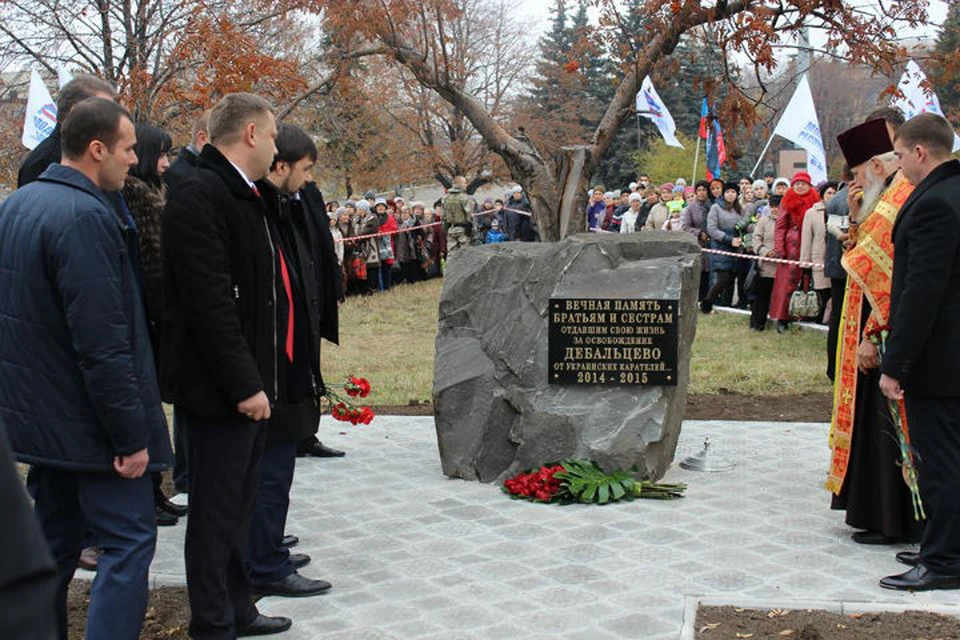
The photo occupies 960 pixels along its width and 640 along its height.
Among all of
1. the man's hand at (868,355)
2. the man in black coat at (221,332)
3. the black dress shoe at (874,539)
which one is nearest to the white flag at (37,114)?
the man in black coat at (221,332)

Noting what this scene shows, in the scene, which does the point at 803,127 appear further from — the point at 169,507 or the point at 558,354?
the point at 169,507

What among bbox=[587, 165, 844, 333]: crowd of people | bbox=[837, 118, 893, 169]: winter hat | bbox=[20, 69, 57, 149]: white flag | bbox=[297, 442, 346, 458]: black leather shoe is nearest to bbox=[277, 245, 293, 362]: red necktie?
bbox=[837, 118, 893, 169]: winter hat

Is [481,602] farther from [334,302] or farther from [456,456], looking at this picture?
[456,456]

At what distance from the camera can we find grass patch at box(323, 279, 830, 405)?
11492 mm

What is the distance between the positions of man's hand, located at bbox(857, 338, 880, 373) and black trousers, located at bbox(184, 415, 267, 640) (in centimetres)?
317

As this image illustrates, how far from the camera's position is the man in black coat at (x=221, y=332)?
4273 millimetres

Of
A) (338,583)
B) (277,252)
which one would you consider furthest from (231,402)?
(338,583)

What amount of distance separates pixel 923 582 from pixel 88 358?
383 cm

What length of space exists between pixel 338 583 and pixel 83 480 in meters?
1.90

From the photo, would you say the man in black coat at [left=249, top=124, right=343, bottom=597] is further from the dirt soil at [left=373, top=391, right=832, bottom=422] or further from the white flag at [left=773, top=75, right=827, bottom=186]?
the white flag at [left=773, top=75, right=827, bottom=186]

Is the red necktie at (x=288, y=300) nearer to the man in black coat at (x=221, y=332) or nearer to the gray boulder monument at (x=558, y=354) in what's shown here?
the man in black coat at (x=221, y=332)

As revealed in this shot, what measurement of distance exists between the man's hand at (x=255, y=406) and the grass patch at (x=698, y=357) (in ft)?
21.4

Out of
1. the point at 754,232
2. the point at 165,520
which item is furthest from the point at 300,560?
the point at 754,232

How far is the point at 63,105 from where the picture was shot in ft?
17.6
